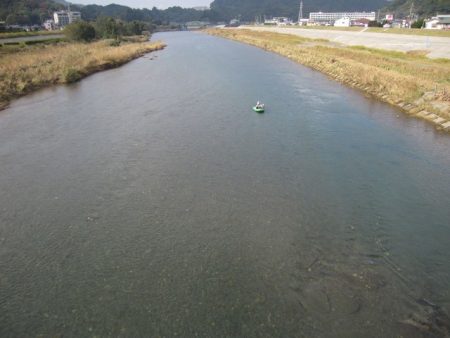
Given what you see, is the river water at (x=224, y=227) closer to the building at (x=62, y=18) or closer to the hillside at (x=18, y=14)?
the hillside at (x=18, y=14)

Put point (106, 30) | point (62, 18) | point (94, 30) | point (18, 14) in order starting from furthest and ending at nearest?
point (62, 18)
point (18, 14)
point (106, 30)
point (94, 30)

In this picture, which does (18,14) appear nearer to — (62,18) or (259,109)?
(62,18)

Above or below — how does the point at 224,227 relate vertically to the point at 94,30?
below

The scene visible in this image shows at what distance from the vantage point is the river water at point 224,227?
6.93 m

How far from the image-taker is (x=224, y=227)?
380 inches

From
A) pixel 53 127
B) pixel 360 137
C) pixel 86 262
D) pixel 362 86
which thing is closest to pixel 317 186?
pixel 360 137

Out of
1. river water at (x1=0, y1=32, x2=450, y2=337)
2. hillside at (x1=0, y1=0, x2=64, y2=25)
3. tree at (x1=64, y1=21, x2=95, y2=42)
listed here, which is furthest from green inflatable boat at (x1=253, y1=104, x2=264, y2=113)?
hillside at (x1=0, y1=0, x2=64, y2=25)

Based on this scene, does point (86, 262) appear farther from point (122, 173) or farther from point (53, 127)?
point (53, 127)

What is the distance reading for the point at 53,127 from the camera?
18.5 meters

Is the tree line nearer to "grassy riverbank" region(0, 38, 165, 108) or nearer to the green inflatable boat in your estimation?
"grassy riverbank" region(0, 38, 165, 108)

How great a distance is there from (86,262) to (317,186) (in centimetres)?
760

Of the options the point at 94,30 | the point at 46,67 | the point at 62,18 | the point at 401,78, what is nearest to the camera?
the point at 401,78

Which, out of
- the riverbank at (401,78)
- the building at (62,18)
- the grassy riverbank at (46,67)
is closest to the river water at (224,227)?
the riverbank at (401,78)

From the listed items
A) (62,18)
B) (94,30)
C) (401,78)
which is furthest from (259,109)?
(62,18)
